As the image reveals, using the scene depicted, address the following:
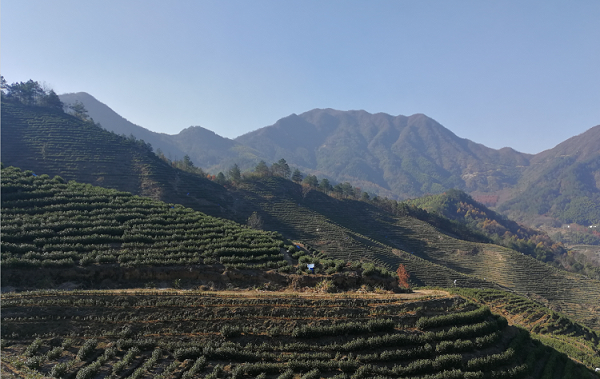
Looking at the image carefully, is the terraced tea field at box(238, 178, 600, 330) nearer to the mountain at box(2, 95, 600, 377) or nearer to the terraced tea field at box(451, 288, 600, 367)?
the mountain at box(2, 95, 600, 377)

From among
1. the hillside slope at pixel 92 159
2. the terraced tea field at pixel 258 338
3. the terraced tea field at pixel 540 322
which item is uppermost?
the hillside slope at pixel 92 159

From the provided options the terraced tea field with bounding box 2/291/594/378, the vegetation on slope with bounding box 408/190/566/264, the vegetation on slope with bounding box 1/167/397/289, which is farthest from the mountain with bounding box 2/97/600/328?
the vegetation on slope with bounding box 408/190/566/264

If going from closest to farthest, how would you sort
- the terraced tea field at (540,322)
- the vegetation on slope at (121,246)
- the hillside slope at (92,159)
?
the vegetation on slope at (121,246)
the terraced tea field at (540,322)
the hillside slope at (92,159)

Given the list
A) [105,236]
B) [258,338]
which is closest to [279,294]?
[258,338]

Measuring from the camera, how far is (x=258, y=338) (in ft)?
48.3

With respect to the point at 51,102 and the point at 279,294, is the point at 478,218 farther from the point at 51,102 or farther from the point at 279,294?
the point at 51,102

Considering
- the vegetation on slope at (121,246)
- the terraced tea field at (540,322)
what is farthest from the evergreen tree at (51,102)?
the terraced tea field at (540,322)

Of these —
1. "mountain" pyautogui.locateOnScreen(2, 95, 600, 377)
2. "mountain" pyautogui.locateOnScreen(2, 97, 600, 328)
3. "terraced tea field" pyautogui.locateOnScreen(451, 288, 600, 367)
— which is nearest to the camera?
"mountain" pyautogui.locateOnScreen(2, 95, 600, 377)

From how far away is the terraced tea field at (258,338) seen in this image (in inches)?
516

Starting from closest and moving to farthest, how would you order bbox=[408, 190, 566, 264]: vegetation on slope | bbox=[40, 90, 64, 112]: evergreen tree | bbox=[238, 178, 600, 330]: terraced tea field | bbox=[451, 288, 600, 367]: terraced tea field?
bbox=[451, 288, 600, 367]: terraced tea field → bbox=[238, 178, 600, 330]: terraced tea field → bbox=[40, 90, 64, 112]: evergreen tree → bbox=[408, 190, 566, 264]: vegetation on slope

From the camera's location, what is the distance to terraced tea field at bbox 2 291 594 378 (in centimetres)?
1312

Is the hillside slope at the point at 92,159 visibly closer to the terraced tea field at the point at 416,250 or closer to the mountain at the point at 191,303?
the terraced tea field at the point at 416,250

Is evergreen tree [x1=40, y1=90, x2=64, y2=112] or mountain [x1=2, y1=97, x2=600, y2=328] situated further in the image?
evergreen tree [x1=40, y1=90, x2=64, y2=112]

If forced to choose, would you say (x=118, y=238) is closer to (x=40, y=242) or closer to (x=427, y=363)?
(x=40, y=242)
